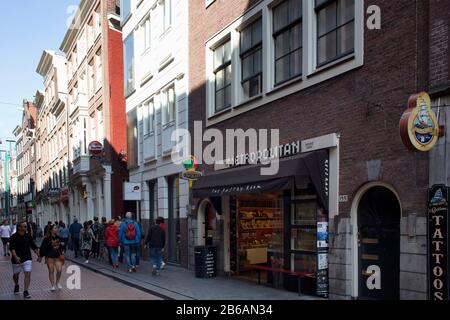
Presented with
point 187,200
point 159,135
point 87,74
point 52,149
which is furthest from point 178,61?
point 52,149

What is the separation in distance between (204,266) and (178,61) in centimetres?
758

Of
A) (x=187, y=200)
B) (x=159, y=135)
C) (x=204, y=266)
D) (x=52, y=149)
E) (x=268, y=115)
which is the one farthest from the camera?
(x=52, y=149)

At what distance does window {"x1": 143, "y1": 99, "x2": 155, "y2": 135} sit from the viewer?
19.5 meters

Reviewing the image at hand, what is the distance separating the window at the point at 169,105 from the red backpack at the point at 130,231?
450 centimetres

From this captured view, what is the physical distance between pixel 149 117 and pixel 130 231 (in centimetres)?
643

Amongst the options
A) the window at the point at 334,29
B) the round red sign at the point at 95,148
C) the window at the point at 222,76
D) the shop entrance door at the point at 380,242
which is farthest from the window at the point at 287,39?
the round red sign at the point at 95,148

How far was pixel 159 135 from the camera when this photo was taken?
18516 mm

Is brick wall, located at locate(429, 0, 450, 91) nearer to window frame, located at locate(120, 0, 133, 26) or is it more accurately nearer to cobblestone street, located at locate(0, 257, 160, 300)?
cobblestone street, located at locate(0, 257, 160, 300)

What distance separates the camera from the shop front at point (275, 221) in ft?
31.3

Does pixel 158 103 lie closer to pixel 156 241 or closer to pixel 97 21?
pixel 156 241

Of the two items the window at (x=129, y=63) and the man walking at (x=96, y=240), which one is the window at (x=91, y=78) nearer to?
the window at (x=129, y=63)

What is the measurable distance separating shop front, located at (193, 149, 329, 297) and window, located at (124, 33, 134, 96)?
30.8ft

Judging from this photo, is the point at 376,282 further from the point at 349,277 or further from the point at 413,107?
the point at 413,107

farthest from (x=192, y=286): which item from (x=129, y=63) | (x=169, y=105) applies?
(x=129, y=63)
